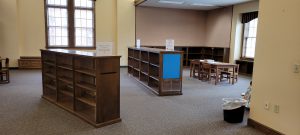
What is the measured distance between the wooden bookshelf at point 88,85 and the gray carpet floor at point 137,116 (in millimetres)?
159

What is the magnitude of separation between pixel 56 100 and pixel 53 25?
599cm

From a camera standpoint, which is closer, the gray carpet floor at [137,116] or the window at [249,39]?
the gray carpet floor at [137,116]

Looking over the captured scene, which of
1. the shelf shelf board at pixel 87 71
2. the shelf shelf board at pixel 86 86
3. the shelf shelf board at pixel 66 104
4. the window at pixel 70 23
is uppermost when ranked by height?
the window at pixel 70 23

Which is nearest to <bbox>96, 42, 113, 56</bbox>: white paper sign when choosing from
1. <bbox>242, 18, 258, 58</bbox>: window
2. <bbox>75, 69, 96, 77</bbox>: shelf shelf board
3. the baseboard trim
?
<bbox>75, 69, 96, 77</bbox>: shelf shelf board

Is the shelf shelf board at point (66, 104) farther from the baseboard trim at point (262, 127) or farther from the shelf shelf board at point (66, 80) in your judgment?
the baseboard trim at point (262, 127)

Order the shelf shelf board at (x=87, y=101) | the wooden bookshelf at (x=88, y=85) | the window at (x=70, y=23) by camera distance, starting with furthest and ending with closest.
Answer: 1. the window at (x=70, y=23)
2. the shelf shelf board at (x=87, y=101)
3. the wooden bookshelf at (x=88, y=85)

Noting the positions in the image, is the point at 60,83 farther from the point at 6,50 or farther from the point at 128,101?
the point at 6,50

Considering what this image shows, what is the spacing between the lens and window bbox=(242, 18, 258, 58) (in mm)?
8617

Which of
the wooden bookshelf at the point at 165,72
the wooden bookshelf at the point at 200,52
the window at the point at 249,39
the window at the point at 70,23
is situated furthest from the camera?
the wooden bookshelf at the point at 200,52

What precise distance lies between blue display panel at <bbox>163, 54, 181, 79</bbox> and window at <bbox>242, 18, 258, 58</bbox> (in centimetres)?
490

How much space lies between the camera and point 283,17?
2781 millimetres

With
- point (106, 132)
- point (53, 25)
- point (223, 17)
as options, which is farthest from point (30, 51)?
point (223, 17)

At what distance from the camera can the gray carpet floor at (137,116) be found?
3156 mm

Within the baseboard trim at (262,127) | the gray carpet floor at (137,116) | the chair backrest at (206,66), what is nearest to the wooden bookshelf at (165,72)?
the gray carpet floor at (137,116)
